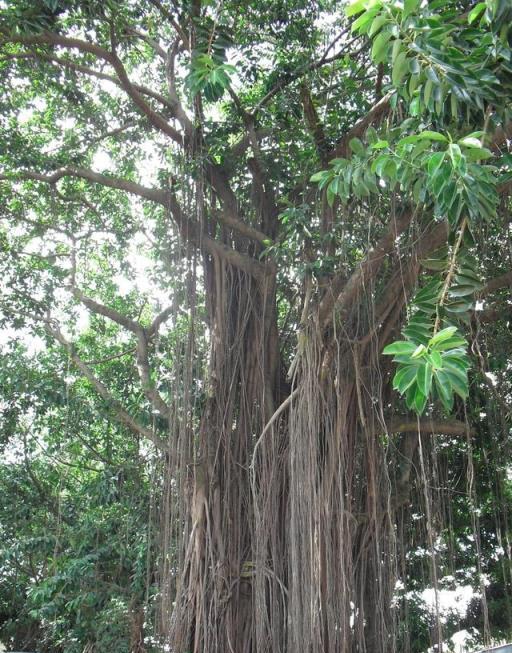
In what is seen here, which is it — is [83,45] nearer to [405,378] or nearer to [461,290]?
[461,290]

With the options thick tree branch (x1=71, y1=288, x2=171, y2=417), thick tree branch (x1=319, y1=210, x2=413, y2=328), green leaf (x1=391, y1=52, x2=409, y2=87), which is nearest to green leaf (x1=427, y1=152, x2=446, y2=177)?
green leaf (x1=391, y1=52, x2=409, y2=87)

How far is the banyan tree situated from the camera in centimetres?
312

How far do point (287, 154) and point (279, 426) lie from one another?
1545 mm

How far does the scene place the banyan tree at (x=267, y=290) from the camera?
312cm

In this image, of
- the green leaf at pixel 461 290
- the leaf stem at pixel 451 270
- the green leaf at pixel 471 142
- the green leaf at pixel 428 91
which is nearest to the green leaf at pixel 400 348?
the leaf stem at pixel 451 270

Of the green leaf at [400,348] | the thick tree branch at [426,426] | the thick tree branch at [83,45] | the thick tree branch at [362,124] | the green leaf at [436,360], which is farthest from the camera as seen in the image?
the thick tree branch at [426,426]

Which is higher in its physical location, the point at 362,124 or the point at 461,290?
the point at 362,124

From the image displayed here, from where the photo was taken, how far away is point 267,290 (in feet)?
12.4

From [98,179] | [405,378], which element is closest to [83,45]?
[98,179]

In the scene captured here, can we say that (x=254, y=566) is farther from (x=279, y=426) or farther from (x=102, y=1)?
(x=102, y=1)

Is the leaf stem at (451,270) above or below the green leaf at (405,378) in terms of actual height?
above

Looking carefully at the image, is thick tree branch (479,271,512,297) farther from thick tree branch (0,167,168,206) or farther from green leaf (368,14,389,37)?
green leaf (368,14,389,37)

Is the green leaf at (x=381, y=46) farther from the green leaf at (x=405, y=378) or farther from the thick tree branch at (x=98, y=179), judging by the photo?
the thick tree branch at (x=98, y=179)

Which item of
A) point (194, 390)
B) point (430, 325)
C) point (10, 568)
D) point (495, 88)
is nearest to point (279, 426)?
point (194, 390)
